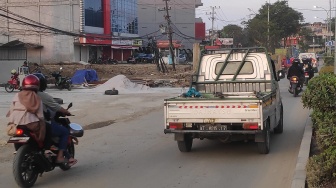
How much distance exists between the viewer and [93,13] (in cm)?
6638

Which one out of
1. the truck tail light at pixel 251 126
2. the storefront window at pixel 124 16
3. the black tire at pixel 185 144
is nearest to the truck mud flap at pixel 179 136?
the black tire at pixel 185 144

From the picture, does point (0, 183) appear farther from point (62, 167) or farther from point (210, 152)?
point (210, 152)

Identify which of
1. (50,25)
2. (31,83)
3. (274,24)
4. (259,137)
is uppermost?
(274,24)

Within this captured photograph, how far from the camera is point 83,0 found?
62.3 metres

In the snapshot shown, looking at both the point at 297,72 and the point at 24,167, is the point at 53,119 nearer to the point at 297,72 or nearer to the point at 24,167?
the point at 24,167

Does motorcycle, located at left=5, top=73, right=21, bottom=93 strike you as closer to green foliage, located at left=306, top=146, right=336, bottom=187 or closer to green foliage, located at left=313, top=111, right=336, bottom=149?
green foliage, located at left=313, top=111, right=336, bottom=149

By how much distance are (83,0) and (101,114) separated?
48546mm

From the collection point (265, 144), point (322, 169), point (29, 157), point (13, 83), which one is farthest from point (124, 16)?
point (322, 169)

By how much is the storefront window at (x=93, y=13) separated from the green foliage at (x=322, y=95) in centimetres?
5756

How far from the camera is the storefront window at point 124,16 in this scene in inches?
2881

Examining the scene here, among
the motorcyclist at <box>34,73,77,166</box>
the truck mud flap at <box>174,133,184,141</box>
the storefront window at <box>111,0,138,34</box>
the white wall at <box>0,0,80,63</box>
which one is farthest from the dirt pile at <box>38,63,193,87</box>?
the storefront window at <box>111,0,138,34</box>

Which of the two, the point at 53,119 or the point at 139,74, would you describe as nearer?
the point at 53,119

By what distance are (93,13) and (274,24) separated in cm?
2801

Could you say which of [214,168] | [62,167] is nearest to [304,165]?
[214,168]
